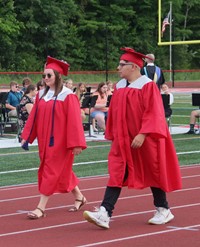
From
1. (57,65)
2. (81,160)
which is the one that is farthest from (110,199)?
A: (81,160)

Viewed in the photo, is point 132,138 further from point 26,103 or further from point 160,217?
point 26,103

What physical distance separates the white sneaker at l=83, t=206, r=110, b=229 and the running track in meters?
0.09

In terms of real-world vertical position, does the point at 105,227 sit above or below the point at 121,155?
below

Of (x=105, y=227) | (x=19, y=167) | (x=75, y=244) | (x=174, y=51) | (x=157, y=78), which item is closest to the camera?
(x=75, y=244)

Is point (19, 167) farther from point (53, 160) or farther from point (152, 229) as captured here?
point (152, 229)

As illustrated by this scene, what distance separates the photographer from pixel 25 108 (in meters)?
18.2

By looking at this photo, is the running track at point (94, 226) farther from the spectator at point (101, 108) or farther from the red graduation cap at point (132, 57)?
the spectator at point (101, 108)

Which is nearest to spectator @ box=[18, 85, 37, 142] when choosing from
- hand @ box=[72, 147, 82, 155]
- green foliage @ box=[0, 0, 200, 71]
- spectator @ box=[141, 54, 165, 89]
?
spectator @ box=[141, 54, 165, 89]

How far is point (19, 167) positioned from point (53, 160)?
485cm

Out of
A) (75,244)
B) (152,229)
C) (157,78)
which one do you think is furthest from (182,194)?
(157,78)

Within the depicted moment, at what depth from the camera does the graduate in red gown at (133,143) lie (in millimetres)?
8758

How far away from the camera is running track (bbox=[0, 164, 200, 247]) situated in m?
8.21

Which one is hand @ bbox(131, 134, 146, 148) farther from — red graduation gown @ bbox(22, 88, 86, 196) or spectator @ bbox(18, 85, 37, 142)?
spectator @ bbox(18, 85, 37, 142)

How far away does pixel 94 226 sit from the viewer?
9.04 metres
